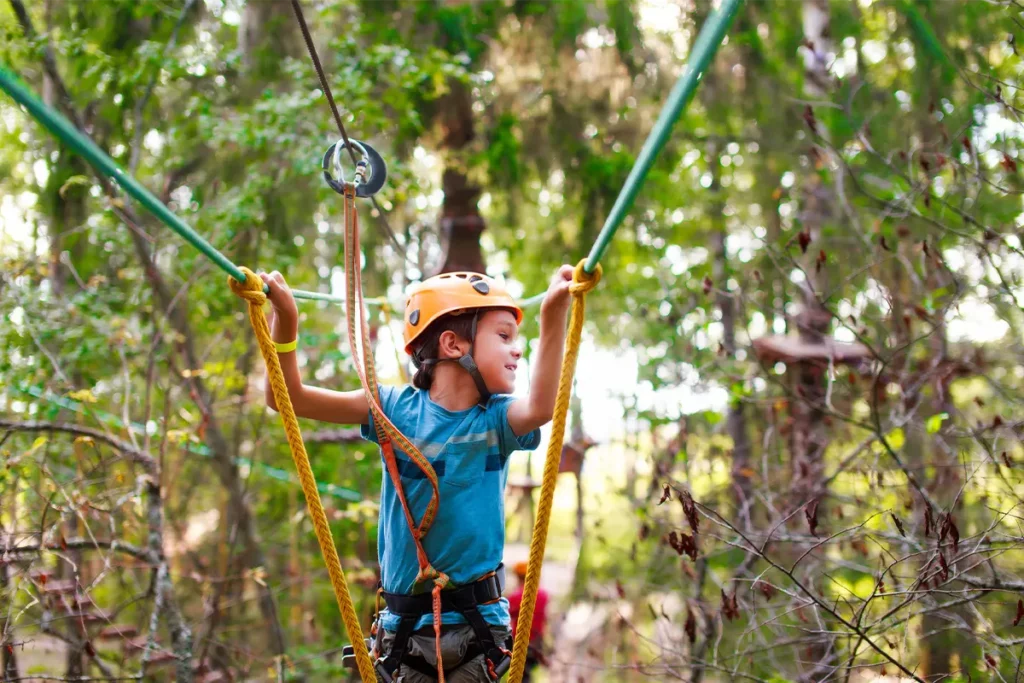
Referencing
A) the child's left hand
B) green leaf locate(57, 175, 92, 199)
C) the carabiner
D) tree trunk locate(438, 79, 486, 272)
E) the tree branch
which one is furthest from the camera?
tree trunk locate(438, 79, 486, 272)

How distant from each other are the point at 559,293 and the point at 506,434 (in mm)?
381

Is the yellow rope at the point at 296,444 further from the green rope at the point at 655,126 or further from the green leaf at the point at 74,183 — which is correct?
the green leaf at the point at 74,183

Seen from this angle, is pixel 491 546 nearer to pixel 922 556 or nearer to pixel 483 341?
pixel 483 341

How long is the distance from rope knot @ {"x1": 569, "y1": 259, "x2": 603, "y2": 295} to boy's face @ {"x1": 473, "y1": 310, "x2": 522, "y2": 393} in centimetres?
30

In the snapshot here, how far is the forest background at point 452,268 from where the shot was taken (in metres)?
3.93

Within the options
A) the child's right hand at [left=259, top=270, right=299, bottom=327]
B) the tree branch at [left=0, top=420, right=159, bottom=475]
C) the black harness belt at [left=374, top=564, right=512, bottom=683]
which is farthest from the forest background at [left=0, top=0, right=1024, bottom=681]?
the child's right hand at [left=259, top=270, right=299, bottom=327]

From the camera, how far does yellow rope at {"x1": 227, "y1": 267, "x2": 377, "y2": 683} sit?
1854 millimetres

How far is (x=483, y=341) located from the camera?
210 cm

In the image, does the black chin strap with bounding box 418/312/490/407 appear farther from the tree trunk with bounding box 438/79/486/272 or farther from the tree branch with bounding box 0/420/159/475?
the tree trunk with bounding box 438/79/486/272

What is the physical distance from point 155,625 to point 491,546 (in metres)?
1.89

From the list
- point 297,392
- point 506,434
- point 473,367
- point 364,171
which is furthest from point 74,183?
point 506,434

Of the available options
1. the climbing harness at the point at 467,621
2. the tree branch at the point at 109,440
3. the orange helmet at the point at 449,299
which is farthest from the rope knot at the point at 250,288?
the tree branch at the point at 109,440

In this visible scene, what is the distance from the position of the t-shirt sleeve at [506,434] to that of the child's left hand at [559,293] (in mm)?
272

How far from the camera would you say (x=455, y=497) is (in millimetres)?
2012
